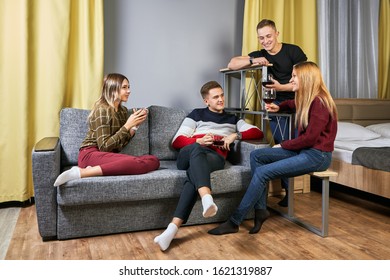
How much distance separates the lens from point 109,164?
216 cm

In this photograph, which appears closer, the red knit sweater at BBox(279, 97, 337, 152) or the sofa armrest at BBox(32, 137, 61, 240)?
the sofa armrest at BBox(32, 137, 61, 240)

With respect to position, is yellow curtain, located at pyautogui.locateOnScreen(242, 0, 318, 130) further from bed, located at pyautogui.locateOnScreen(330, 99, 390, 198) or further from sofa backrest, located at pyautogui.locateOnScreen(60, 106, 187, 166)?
sofa backrest, located at pyautogui.locateOnScreen(60, 106, 187, 166)

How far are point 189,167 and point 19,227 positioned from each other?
44.3 inches

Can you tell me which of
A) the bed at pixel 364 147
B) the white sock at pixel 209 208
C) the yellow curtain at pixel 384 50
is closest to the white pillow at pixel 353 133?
the bed at pixel 364 147

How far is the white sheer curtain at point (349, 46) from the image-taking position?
12.6ft

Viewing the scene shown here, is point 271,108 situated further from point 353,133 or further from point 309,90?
point 353,133

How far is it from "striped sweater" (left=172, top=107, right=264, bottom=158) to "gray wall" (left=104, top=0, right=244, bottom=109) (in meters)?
0.63

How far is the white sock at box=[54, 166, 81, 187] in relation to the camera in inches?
78.1

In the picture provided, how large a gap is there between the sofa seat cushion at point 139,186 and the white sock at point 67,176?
0.03 metres

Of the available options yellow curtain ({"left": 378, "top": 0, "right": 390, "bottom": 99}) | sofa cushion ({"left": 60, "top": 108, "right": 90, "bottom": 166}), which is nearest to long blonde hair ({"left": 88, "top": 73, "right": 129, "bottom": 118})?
sofa cushion ({"left": 60, "top": 108, "right": 90, "bottom": 166})

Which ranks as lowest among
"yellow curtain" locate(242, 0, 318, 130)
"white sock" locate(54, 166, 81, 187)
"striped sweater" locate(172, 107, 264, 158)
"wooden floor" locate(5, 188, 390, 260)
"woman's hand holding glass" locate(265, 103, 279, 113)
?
"wooden floor" locate(5, 188, 390, 260)

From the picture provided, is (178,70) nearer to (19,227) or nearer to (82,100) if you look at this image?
(82,100)

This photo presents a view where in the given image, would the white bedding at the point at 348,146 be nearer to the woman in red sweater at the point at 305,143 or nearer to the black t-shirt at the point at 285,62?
the black t-shirt at the point at 285,62
